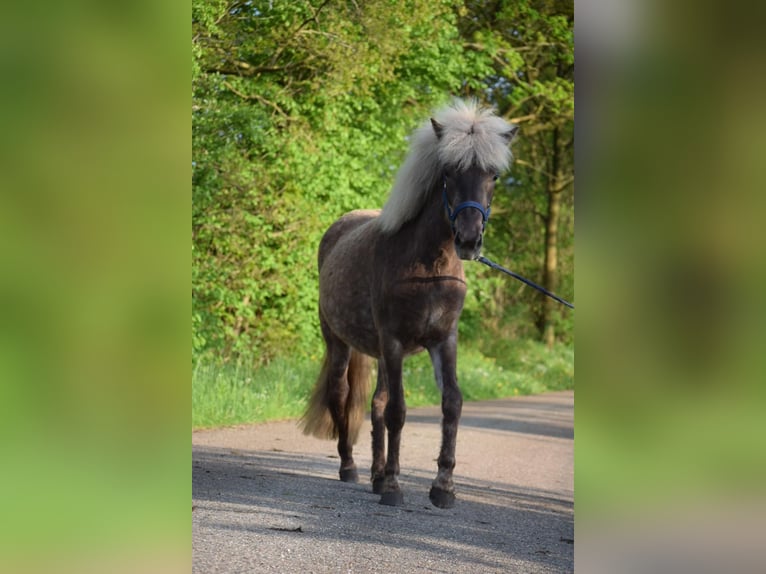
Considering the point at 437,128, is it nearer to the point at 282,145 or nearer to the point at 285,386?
the point at 285,386

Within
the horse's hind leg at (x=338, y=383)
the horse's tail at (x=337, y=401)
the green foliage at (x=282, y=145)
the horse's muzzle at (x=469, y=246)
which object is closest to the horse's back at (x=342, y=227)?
the horse's hind leg at (x=338, y=383)

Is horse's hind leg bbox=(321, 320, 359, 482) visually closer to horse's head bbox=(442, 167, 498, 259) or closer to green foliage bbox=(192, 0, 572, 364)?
horse's head bbox=(442, 167, 498, 259)

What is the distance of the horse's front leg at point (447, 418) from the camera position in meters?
5.93

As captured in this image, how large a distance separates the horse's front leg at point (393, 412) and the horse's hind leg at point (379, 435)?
161 millimetres

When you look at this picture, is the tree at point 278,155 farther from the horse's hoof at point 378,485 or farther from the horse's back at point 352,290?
the horse's hoof at point 378,485

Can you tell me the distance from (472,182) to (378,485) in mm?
2191

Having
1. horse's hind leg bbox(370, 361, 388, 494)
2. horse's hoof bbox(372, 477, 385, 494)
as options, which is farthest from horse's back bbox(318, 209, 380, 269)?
horse's hoof bbox(372, 477, 385, 494)

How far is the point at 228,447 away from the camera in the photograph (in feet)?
27.4

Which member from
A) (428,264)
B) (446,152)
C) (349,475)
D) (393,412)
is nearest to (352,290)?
(428,264)

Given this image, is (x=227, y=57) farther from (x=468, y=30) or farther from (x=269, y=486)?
(x=468, y=30)

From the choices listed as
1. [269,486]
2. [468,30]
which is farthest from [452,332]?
[468,30]

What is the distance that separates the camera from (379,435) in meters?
6.64
